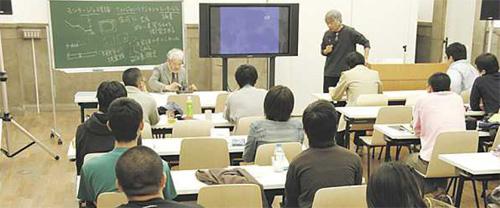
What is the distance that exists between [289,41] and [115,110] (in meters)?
4.58

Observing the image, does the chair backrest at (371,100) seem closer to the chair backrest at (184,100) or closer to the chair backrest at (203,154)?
the chair backrest at (184,100)

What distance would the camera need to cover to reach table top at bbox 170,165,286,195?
325cm

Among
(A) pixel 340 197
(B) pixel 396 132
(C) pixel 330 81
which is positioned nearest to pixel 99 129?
(A) pixel 340 197

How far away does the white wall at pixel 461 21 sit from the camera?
9.13 meters

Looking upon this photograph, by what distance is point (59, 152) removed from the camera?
6.61 m

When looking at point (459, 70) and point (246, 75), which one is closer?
point (246, 75)

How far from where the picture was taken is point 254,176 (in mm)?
3482

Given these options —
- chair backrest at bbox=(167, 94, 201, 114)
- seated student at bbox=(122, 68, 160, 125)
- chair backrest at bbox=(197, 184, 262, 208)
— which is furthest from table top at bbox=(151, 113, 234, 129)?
chair backrest at bbox=(197, 184, 262, 208)

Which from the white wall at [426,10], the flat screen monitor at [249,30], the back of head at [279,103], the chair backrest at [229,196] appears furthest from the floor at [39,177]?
the white wall at [426,10]

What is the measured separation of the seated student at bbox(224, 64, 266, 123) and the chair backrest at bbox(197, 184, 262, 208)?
7.13 ft

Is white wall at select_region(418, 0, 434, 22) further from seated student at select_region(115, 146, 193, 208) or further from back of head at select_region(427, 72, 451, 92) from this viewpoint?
seated student at select_region(115, 146, 193, 208)

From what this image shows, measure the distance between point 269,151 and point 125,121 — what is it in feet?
3.76

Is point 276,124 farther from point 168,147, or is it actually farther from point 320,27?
point 320,27

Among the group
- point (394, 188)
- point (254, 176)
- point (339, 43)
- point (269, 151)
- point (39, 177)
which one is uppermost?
point (339, 43)
